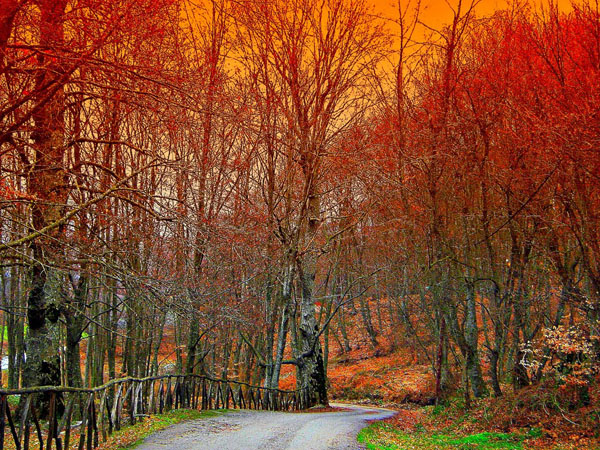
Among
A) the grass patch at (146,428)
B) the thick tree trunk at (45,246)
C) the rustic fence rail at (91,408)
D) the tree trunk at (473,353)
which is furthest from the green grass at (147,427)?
the tree trunk at (473,353)

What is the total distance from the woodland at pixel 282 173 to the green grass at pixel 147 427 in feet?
6.35

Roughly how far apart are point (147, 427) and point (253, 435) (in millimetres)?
2140

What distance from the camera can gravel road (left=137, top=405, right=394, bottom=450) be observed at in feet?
28.2

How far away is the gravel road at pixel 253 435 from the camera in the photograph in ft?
28.2

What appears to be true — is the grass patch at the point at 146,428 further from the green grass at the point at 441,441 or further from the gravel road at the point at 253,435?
the green grass at the point at 441,441

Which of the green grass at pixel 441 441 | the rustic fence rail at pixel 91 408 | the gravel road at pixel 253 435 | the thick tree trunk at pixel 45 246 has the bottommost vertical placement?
the green grass at pixel 441 441

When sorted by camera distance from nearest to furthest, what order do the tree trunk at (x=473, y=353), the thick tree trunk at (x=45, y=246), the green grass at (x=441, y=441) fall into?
the thick tree trunk at (x=45, y=246), the green grass at (x=441, y=441), the tree trunk at (x=473, y=353)

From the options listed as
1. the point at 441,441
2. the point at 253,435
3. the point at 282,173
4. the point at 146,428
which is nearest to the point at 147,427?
the point at 146,428

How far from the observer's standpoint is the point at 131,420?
1019cm

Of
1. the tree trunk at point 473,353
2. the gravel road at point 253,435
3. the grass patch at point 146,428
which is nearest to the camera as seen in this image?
the grass patch at point 146,428

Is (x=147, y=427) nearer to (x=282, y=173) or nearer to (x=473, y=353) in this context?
(x=473, y=353)

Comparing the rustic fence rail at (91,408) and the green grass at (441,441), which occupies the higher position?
the rustic fence rail at (91,408)

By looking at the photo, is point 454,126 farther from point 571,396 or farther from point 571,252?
point 571,396

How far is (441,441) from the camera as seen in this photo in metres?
11.4
